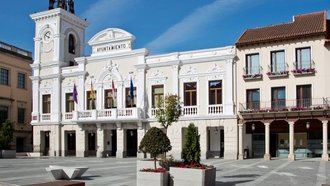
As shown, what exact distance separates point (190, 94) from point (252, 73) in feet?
19.0

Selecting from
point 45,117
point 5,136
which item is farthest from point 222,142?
point 5,136

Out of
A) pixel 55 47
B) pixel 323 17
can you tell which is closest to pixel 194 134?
pixel 323 17

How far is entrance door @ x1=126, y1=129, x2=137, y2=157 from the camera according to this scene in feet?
140

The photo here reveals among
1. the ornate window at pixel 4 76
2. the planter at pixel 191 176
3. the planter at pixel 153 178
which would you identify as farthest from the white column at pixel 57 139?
the planter at pixel 191 176

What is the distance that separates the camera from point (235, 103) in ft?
120

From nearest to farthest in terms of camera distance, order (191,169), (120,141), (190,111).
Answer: (191,169), (190,111), (120,141)

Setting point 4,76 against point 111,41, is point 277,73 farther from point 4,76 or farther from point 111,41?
point 4,76

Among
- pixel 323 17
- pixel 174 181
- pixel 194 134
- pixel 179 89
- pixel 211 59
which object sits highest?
pixel 323 17

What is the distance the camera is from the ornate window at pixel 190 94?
126ft

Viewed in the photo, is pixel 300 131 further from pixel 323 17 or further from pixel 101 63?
pixel 101 63

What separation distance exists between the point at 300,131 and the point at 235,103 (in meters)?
5.77

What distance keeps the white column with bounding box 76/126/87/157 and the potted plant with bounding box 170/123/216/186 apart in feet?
91.2

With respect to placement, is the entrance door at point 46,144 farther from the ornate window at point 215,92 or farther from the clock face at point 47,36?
the ornate window at point 215,92

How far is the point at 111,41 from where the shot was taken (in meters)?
41.9
